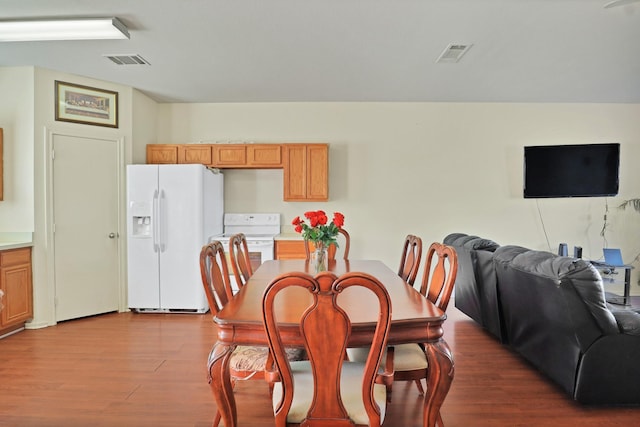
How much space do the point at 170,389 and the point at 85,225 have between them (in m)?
2.58

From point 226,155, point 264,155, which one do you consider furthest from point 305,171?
point 226,155

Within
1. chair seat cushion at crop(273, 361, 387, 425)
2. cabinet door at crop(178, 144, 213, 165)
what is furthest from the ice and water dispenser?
chair seat cushion at crop(273, 361, 387, 425)

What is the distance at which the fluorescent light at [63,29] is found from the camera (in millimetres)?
2850

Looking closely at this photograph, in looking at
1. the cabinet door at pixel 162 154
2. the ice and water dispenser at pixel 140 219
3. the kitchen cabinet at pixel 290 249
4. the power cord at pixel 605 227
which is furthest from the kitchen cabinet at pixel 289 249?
the power cord at pixel 605 227

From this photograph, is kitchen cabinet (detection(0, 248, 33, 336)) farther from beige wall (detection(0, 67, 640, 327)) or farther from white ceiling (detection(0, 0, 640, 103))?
beige wall (detection(0, 67, 640, 327))

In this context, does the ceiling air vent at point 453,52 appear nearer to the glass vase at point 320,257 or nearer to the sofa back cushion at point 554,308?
the sofa back cushion at point 554,308

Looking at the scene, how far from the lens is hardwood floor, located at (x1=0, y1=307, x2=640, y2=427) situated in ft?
7.19

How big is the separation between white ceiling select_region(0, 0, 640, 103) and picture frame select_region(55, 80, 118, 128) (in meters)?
0.21

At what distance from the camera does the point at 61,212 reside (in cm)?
398

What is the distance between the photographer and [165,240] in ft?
14.0

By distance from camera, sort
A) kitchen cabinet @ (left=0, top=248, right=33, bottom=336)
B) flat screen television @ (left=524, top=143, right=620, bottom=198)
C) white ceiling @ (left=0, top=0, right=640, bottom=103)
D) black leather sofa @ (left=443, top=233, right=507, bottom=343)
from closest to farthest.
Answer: white ceiling @ (left=0, top=0, right=640, bottom=103) < black leather sofa @ (left=443, top=233, right=507, bottom=343) < kitchen cabinet @ (left=0, top=248, right=33, bottom=336) < flat screen television @ (left=524, top=143, right=620, bottom=198)

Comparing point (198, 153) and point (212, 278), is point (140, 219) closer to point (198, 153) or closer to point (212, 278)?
point (198, 153)

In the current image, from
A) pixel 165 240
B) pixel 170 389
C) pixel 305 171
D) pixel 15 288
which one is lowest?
pixel 170 389

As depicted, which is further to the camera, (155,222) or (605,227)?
(605,227)
